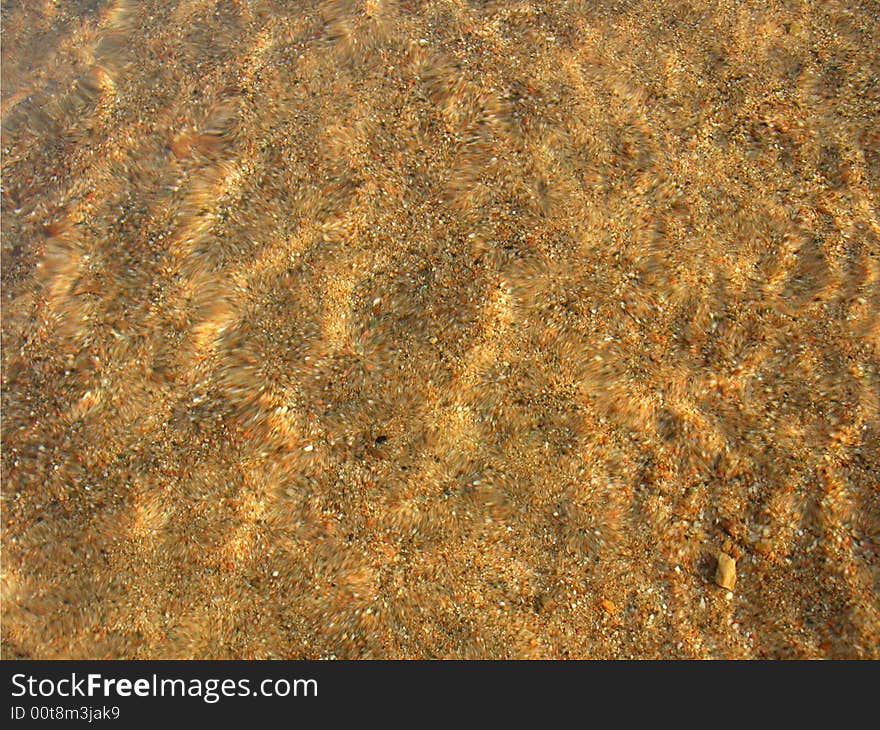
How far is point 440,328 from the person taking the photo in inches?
84.7

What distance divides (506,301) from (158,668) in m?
1.49

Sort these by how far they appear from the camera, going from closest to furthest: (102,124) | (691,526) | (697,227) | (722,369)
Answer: (691,526) < (722,369) < (697,227) < (102,124)

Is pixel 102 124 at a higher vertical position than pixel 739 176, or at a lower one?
higher

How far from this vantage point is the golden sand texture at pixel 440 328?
191 centimetres

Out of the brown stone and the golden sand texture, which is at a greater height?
the golden sand texture

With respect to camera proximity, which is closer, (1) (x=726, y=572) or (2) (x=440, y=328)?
(1) (x=726, y=572)

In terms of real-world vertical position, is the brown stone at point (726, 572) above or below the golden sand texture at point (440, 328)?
below

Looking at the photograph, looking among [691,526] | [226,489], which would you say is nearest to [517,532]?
[691,526]

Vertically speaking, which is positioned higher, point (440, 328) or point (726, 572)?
point (440, 328)

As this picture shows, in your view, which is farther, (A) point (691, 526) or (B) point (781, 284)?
(B) point (781, 284)

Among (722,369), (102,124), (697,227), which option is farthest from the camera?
(102,124)

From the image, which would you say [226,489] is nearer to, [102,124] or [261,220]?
[261,220]

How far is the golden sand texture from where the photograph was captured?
1.91 m

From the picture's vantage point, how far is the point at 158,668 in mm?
1864
